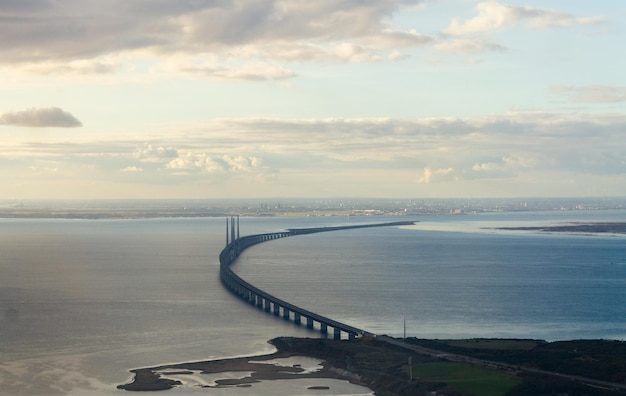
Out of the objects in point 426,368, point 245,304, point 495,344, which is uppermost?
point 495,344

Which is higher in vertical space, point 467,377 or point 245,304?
point 467,377

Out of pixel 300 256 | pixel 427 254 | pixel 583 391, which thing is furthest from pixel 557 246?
pixel 583 391

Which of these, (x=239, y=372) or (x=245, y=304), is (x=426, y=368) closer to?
(x=239, y=372)

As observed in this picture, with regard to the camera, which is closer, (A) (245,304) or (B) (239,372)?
(B) (239,372)

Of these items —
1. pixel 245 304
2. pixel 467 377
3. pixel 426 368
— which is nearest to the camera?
pixel 467 377

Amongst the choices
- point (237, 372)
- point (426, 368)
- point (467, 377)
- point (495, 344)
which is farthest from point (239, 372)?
point (495, 344)

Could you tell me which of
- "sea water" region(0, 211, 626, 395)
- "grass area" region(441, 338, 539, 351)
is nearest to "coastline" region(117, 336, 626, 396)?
"grass area" region(441, 338, 539, 351)

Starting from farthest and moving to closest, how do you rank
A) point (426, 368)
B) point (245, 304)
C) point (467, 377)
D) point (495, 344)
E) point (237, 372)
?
point (245, 304) → point (495, 344) → point (237, 372) → point (426, 368) → point (467, 377)

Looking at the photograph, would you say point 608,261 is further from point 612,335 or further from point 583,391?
point 583,391
